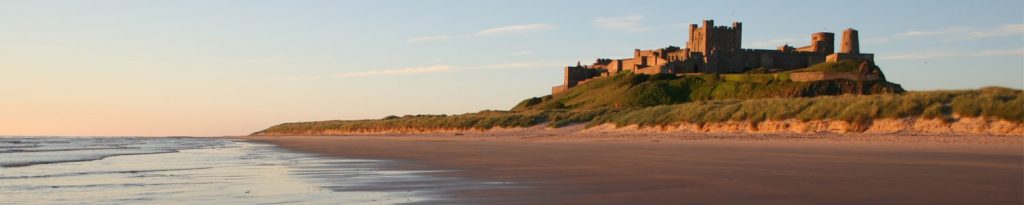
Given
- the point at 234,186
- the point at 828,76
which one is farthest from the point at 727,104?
the point at 828,76

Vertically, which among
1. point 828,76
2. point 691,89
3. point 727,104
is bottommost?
point 727,104

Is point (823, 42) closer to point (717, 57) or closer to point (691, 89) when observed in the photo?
point (717, 57)

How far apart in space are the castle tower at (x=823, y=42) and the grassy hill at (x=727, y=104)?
15671 mm

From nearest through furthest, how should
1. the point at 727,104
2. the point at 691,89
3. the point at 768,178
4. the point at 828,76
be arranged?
the point at 768,178
the point at 727,104
the point at 828,76
the point at 691,89

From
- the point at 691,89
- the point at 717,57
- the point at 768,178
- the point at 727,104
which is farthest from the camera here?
the point at 717,57

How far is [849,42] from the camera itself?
87812 mm

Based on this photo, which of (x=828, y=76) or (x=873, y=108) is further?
(x=828, y=76)

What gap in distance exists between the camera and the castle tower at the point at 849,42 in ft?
288

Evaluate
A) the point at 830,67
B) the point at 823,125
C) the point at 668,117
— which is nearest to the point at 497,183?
the point at 823,125

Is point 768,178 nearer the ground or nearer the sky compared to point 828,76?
nearer the ground

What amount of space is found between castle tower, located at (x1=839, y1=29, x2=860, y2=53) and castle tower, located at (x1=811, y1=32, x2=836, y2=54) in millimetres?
1607

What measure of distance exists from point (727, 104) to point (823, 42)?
5946 cm

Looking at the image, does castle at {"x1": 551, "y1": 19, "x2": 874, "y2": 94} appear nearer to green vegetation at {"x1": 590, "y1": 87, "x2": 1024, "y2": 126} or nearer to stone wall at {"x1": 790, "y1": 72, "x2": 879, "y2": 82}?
stone wall at {"x1": 790, "y1": 72, "x2": 879, "y2": 82}

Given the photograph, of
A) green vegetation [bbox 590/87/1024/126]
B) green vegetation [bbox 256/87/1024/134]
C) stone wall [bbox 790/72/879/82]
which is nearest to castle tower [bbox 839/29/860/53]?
stone wall [bbox 790/72/879/82]
